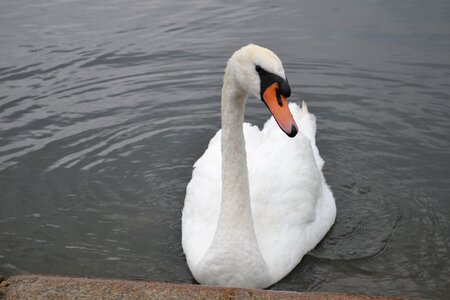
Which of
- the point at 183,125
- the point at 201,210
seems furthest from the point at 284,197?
the point at 183,125

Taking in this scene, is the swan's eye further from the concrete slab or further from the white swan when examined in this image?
the concrete slab

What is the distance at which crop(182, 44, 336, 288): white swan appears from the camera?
516 cm

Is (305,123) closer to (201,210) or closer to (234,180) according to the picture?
(201,210)

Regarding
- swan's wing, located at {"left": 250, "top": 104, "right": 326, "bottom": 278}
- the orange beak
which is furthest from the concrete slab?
swan's wing, located at {"left": 250, "top": 104, "right": 326, "bottom": 278}

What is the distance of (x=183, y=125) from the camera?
955cm

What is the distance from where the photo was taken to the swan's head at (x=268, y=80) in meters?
4.85

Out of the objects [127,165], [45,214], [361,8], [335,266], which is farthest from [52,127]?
[361,8]

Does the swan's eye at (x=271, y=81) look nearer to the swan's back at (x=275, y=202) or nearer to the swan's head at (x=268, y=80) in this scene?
the swan's head at (x=268, y=80)

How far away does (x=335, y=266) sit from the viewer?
6.29 meters

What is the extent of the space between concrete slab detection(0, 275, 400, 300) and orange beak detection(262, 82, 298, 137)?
1.53 metres

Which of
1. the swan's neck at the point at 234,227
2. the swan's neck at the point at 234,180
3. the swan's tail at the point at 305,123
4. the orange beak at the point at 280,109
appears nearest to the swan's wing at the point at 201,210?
the swan's neck at the point at 234,227

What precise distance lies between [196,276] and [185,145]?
3.36 meters

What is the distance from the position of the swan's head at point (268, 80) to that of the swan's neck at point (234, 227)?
366 mm

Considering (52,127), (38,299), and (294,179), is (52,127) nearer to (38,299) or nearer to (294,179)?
(294,179)
